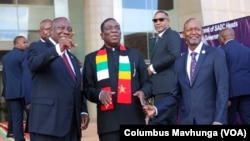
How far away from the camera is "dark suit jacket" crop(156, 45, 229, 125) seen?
158 inches

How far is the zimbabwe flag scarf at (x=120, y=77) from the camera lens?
14.8ft

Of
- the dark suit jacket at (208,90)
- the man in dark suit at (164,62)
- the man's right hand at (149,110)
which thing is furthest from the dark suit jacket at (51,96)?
the man in dark suit at (164,62)

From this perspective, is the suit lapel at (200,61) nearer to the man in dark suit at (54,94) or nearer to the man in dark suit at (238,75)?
the man in dark suit at (54,94)

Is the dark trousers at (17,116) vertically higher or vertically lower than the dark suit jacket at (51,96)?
lower

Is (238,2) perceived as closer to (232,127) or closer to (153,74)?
(153,74)

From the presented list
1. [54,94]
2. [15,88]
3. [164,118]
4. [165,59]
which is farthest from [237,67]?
[54,94]

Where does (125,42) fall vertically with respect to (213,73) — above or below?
above

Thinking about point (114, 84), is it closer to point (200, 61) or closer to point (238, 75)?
point (200, 61)

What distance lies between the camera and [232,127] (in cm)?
333

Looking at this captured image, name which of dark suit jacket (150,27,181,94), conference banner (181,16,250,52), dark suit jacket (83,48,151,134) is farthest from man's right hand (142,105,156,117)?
conference banner (181,16,250,52)

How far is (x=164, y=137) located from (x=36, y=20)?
14236mm

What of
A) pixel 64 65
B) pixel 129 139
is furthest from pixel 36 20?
pixel 129 139

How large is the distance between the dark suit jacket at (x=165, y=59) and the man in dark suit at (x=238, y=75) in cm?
186

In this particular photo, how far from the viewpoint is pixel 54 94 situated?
4223mm
